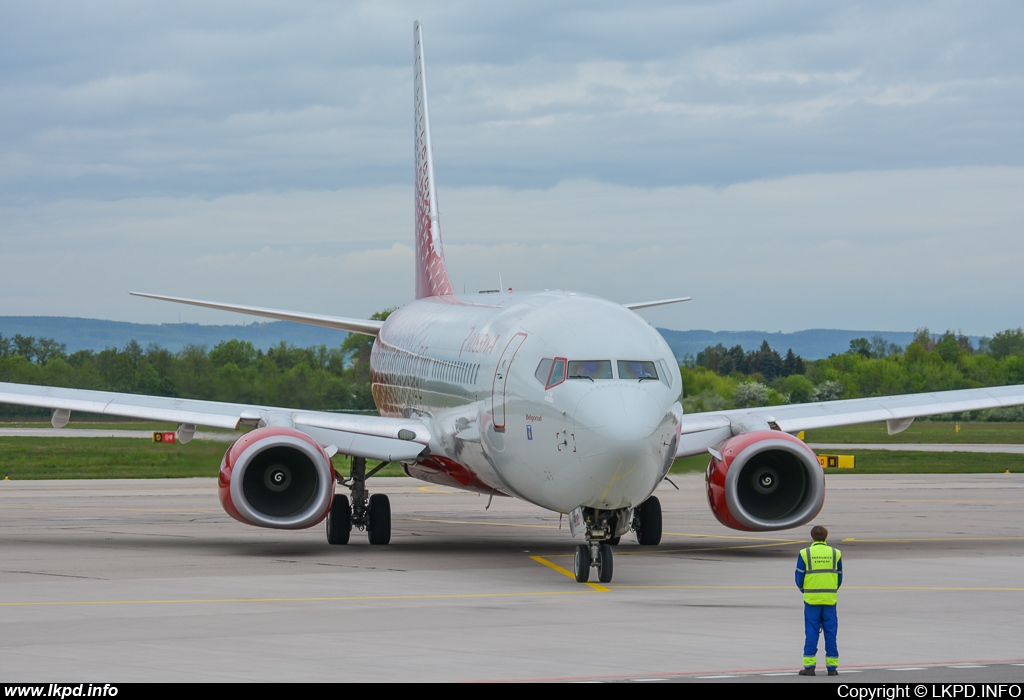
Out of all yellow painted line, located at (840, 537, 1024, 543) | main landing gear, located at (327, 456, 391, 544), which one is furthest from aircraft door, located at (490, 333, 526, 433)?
yellow painted line, located at (840, 537, 1024, 543)

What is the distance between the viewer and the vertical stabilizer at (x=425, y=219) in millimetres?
37609

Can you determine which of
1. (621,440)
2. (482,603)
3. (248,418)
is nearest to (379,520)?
(248,418)

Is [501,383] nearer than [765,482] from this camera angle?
Yes

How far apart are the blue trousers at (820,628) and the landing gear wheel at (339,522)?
47.8 ft

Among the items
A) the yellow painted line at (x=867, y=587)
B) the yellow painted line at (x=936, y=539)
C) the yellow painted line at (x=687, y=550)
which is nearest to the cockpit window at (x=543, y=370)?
the yellow painted line at (x=867, y=587)

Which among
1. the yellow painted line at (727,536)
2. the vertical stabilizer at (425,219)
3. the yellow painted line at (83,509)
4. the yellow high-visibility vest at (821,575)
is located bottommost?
the yellow painted line at (83,509)

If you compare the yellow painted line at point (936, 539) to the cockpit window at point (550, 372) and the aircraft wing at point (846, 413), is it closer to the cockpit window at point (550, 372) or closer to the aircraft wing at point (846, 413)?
the aircraft wing at point (846, 413)

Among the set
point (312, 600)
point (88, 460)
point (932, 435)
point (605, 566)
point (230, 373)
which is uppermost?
point (230, 373)

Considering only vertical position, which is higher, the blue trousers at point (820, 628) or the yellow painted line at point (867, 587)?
the blue trousers at point (820, 628)

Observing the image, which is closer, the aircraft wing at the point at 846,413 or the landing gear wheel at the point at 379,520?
the aircraft wing at the point at 846,413

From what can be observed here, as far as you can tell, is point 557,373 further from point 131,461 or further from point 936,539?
point 131,461

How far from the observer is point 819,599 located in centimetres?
1391

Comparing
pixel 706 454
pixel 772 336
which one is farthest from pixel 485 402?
pixel 772 336

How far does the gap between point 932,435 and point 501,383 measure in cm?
6397
